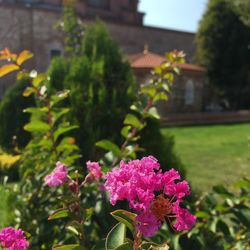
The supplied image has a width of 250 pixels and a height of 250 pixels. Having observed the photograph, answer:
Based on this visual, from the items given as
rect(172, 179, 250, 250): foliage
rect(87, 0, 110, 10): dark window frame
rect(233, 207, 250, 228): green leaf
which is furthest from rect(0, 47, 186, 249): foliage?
rect(87, 0, 110, 10): dark window frame

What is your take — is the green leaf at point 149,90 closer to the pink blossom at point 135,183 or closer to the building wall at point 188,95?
the pink blossom at point 135,183

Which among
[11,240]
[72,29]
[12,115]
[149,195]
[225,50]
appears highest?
[72,29]

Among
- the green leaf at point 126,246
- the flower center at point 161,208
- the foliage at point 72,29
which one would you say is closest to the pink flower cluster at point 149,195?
the flower center at point 161,208

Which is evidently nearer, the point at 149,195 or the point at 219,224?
the point at 149,195

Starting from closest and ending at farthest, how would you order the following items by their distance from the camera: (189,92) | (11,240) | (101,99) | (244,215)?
(11,240), (244,215), (101,99), (189,92)

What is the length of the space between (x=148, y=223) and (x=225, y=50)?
65.8 ft

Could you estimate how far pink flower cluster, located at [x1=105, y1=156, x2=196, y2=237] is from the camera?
0.64 meters

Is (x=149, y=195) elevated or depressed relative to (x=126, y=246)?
elevated

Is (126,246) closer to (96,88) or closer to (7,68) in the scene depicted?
(7,68)

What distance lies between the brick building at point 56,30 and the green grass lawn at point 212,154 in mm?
7234

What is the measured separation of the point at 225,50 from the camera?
65.6 feet

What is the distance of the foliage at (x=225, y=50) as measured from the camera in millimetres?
19750

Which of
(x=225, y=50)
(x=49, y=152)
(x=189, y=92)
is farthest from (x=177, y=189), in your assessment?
(x=225, y=50)

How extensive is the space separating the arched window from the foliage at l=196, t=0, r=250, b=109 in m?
1.32
